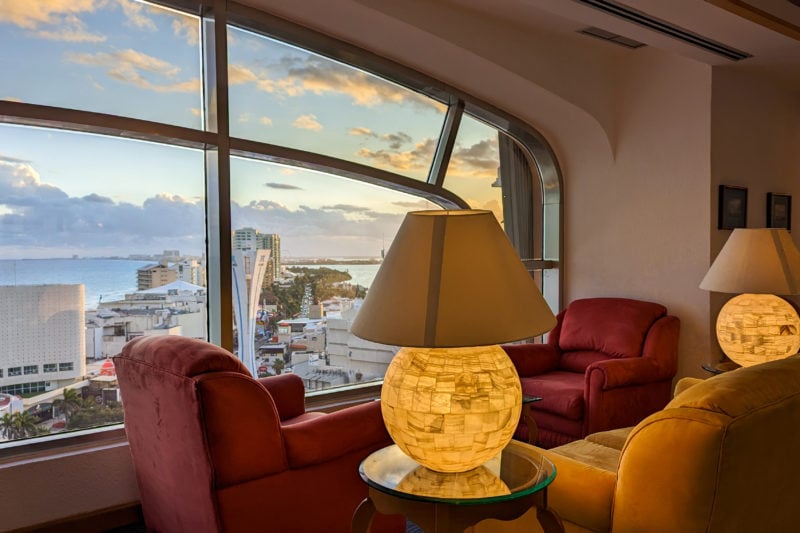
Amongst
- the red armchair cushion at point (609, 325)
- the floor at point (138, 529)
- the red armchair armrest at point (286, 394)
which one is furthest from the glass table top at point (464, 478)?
the red armchair cushion at point (609, 325)

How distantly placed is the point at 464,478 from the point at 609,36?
394 centimetres

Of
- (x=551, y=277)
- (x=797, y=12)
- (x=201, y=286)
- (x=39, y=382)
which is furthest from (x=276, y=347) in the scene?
(x=797, y=12)

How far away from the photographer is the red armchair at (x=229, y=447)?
7.30ft

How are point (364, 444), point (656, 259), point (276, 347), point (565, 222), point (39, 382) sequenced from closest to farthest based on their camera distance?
point (364, 444)
point (39, 382)
point (276, 347)
point (656, 259)
point (565, 222)

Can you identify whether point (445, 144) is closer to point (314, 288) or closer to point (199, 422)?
point (314, 288)

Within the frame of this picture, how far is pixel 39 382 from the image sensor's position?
10.8ft

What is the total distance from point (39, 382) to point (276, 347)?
1371 millimetres

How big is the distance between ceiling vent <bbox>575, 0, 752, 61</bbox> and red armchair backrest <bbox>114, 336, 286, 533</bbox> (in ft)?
8.91

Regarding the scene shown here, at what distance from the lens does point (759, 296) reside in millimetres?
3375

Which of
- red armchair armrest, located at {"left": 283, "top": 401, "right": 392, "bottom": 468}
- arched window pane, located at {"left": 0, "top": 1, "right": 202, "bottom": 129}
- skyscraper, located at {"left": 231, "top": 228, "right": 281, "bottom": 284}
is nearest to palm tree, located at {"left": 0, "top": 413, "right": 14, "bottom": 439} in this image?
skyscraper, located at {"left": 231, "top": 228, "right": 281, "bottom": 284}

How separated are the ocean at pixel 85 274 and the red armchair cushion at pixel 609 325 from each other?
10.3 feet

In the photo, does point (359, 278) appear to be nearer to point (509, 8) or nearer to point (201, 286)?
point (201, 286)

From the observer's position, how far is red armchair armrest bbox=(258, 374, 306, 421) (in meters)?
3.44

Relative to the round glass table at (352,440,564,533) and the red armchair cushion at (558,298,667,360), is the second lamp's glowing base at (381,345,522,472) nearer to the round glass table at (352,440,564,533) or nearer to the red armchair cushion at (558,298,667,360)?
the round glass table at (352,440,564,533)
